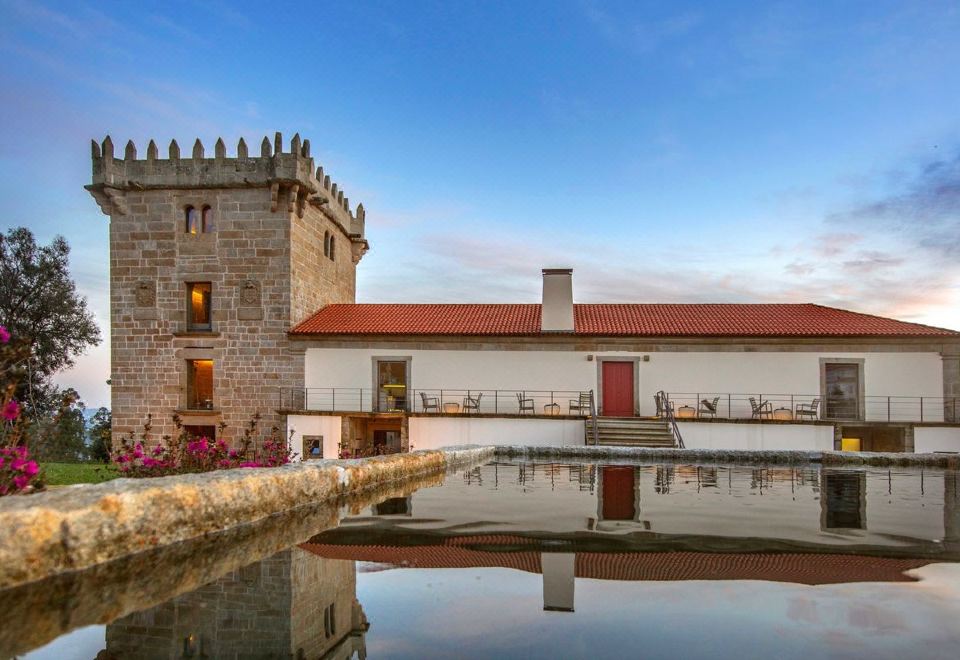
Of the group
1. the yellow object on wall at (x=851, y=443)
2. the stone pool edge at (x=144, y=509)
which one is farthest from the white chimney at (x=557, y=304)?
the stone pool edge at (x=144, y=509)

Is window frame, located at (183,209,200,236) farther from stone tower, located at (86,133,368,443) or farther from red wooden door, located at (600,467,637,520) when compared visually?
red wooden door, located at (600,467,637,520)

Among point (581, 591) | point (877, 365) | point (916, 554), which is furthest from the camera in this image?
point (877, 365)

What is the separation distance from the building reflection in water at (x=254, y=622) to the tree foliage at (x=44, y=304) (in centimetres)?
2663

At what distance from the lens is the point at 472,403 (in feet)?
67.5

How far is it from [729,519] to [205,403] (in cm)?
1993

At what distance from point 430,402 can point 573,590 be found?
17.5 meters

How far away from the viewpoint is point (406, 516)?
224 inches

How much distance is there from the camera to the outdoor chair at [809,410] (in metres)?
19.0

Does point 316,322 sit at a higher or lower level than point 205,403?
higher

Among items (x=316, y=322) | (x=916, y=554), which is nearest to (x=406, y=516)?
(x=916, y=554)

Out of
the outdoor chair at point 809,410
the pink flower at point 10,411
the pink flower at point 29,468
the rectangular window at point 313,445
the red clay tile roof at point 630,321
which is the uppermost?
the red clay tile roof at point 630,321

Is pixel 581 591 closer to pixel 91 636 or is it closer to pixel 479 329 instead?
pixel 91 636

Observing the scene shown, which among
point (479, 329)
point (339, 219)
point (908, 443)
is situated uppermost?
point (339, 219)

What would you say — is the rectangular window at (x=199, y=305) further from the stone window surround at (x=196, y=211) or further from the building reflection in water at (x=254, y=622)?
the building reflection in water at (x=254, y=622)
